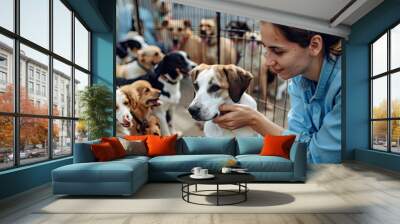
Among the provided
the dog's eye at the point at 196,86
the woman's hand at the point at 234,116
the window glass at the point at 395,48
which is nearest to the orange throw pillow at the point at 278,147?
the woman's hand at the point at 234,116

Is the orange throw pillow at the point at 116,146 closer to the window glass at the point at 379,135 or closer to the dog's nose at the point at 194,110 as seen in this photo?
the dog's nose at the point at 194,110

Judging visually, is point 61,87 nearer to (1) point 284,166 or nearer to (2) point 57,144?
(2) point 57,144

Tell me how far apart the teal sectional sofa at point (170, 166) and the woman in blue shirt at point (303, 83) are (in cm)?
155

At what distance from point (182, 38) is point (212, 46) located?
693 millimetres

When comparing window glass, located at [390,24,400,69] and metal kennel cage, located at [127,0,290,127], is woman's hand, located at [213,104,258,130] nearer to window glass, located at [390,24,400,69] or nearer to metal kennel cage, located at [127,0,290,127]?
metal kennel cage, located at [127,0,290,127]

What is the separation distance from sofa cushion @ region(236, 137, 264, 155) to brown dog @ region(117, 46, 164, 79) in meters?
2.82

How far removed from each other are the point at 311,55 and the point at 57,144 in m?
5.55

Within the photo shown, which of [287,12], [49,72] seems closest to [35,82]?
[49,72]

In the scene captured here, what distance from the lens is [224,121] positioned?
27.6 feet

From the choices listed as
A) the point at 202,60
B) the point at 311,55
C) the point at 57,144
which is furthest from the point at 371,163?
the point at 57,144

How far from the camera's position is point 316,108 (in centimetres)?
855

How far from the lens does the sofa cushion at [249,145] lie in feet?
22.5

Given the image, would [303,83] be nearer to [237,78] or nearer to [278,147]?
[237,78]

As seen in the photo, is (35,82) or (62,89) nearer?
(35,82)
